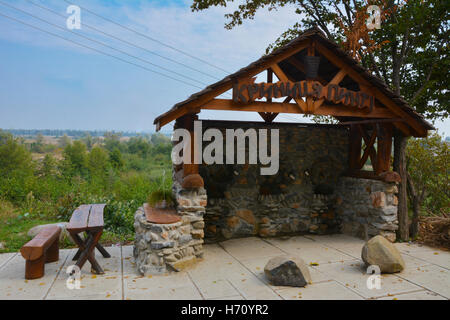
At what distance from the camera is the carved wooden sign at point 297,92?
5277mm

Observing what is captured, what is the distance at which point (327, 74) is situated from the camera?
723 cm

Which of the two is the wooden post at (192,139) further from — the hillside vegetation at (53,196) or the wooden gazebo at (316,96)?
the hillside vegetation at (53,196)

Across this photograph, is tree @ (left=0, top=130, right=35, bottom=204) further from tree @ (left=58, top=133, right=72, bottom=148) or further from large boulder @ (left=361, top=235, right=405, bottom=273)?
large boulder @ (left=361, top=235, right=405, bottom=273)

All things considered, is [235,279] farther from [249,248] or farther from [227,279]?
[249,248]

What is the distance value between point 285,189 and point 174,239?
10.3 feet

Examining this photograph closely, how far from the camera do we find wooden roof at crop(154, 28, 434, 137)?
17.0ft

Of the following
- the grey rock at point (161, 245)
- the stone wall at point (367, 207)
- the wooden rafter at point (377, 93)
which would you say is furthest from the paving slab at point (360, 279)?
the wooden rafter at point (377, 93)

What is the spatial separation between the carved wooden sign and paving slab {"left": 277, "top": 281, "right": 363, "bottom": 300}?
284 cm

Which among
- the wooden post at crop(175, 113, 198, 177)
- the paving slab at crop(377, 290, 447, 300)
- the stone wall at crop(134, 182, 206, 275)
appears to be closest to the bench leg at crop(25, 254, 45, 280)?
the stone wall at crop(134, 182, 206, 275)

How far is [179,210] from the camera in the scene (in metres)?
5.35

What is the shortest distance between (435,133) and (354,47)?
13.9 feet

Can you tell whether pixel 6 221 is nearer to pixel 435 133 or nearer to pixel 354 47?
pixel 354 47

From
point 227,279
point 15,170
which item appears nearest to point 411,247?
point 227,279
